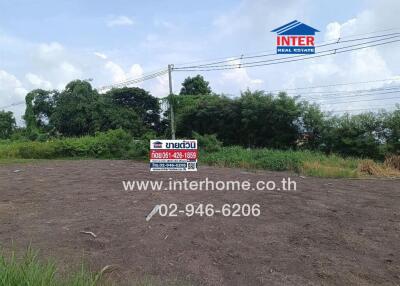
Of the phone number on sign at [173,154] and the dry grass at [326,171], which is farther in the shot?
the dry grass at [326,171]

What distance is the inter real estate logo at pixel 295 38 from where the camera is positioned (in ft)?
36.0

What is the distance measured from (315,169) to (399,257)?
7.38m

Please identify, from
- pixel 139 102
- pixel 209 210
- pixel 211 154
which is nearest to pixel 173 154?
pixel 209 210

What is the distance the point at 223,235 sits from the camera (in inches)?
172

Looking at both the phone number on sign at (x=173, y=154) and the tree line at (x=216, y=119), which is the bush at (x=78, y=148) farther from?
the phone number on sign at (x=173, y=154)

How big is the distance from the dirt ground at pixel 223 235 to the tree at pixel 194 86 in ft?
65.0

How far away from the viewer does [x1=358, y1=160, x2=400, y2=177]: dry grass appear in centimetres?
1084

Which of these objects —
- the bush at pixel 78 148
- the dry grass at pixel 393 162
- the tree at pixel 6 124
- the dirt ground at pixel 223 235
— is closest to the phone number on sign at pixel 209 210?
the dirt ground at pixel 223 235

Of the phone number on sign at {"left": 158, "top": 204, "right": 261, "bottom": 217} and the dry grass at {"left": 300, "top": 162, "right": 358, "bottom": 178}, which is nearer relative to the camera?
the phone number on sign at {"left": 158, "top": 204, "right": 261, "bottom": 217}

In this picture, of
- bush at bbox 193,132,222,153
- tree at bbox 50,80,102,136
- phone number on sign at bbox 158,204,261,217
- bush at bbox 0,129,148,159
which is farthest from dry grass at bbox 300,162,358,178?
tree at bbox 50,80,102,136

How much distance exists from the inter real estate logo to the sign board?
5.80m

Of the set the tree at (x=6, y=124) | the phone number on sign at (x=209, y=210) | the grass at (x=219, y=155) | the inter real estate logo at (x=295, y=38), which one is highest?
the inter real estate logo at (x=295, y=38)

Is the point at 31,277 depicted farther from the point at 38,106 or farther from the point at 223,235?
the point at 38,106

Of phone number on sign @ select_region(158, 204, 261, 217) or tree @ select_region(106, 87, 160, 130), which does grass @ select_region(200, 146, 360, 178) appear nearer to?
phone number on sign @ select_region(158, 204, 261, 217)
